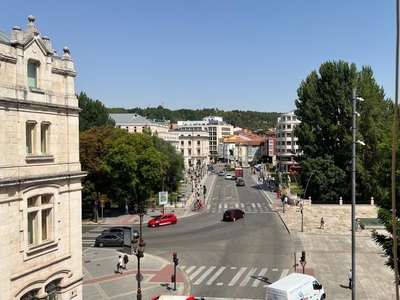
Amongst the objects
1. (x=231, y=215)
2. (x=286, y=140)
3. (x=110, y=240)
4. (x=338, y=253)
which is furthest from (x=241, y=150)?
(x=338, y=253)

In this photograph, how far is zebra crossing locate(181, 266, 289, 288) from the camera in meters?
25.2

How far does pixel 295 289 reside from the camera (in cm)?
1970

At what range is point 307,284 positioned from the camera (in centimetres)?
2083

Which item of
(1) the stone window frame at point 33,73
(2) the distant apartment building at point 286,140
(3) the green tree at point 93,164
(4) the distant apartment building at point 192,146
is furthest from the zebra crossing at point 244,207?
A: (4) the distant apartment building at point 192,146

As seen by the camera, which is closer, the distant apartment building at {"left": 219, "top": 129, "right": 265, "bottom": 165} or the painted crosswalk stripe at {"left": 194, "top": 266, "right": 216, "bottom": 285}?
the painted crosswalk stripe at {"left": 194, "top": 266, "right": 216, "bottom": 285}

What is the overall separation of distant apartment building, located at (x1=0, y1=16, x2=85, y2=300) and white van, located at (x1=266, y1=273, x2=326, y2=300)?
30.3 ft

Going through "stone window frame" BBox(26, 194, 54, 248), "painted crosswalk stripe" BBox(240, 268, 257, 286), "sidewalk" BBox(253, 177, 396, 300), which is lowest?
"sidewalk" BBox(253, 177, 396, 300)

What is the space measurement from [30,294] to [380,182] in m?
15.2

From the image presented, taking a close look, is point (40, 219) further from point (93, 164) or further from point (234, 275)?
point (93, 164)

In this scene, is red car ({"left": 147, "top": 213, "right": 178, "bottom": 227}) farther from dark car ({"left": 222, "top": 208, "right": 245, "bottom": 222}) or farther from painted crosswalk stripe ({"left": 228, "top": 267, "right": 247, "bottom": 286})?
painted crosswalk stripe ({"left": 228, "top": 267, "right": 247, "bottom": 286})

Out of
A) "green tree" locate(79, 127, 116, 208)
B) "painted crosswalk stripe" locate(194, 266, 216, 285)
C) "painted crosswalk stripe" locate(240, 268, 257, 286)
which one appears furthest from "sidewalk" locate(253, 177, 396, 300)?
"green tree" locate(79, 127, 116, 208)

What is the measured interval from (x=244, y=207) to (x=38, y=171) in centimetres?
4301

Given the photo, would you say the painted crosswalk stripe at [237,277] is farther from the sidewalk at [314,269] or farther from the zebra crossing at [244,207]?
the zebra crossing at [244,207]

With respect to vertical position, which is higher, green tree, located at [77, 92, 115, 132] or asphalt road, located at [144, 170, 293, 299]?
green tree, located at [77, 92, 115, 132]
